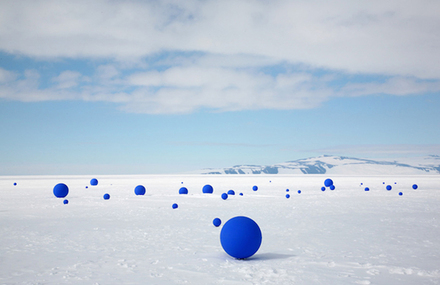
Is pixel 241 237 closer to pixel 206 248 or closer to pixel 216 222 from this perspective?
pixel 206 248

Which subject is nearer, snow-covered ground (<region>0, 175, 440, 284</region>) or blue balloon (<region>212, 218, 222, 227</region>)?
snow-covered ground (<region>0, 175, 440, 284</region>)

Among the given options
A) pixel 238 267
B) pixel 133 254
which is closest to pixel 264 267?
pixel 238 267

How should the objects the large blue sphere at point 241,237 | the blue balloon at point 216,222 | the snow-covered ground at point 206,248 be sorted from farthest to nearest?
the blue balloon at point 216,222 < the large blue sphere at point 241,237 < the snow-covered ground at point 206,248

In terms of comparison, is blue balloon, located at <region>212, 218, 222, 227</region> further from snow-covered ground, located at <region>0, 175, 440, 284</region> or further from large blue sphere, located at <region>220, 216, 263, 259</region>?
large blue sphere, located at <region>220, 216, 263, 259</region>

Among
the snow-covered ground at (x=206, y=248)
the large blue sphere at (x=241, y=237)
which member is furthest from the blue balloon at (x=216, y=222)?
the large blue sphere at (x=241, y=237)

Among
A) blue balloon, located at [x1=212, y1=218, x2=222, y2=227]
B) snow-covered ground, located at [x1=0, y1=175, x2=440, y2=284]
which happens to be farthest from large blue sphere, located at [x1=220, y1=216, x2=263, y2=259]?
blue balloon, located at [x1=212, y1=218, x2=222, y2=227]

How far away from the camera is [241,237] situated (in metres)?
8.66

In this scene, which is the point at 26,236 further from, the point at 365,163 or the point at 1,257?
the point at 365,163

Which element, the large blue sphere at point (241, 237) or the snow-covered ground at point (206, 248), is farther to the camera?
the large blue sphere at point (241, 237)

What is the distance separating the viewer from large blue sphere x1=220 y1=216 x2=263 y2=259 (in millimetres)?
8633

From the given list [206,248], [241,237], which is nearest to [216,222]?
[206,248]

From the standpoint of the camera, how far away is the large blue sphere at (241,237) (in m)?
8.63

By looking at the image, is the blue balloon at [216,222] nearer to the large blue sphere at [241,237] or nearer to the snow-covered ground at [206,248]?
the snow-covered ground at [206,248]

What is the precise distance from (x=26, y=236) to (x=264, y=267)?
311 inches
